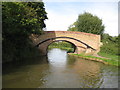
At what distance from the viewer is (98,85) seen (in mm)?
10680

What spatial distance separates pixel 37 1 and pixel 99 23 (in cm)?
2141

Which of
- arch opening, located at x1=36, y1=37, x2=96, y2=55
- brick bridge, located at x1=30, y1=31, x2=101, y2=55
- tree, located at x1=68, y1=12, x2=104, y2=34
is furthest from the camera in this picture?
tree, located at x1=68, y1=12, x2=104, y2=34

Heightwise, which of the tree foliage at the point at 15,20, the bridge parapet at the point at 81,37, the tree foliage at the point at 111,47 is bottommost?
the tree foliage at the point at 111,47

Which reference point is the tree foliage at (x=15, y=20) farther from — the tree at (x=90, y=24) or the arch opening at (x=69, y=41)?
the tree at (x=90, y=24)

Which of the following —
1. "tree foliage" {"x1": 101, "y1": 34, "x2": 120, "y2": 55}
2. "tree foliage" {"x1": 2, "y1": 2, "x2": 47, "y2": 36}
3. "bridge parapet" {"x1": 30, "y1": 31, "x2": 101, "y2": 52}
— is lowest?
"tree foliage" {"x1": 101, "y1": 34, "x2": 120, "y2": 55}

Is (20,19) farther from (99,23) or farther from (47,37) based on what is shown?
(99,23)

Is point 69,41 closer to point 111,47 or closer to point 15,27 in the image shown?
point 111,47

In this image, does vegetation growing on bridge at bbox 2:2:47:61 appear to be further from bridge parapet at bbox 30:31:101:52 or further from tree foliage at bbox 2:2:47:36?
bridge parapet at bbox 30:31:101:52

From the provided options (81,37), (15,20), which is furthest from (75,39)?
(15,20)

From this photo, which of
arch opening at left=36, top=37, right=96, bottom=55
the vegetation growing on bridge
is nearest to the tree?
arch opening at left=36, top=37, right=96, bottom=55

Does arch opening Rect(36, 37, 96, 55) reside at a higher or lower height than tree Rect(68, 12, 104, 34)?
lower

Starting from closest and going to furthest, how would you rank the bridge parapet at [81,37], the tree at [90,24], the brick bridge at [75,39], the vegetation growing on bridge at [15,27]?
the vegetation growing on bridge at [15,27] < the brick bridge at [75,39] < the bridge parapet at [81,37] < the tree at [90,24]

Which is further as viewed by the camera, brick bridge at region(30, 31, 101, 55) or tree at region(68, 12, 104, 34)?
tree at region(68, 12, 104, 34)

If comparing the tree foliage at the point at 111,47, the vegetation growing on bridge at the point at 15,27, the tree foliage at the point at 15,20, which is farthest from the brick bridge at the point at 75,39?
the tree foliage at the point at 15,20
